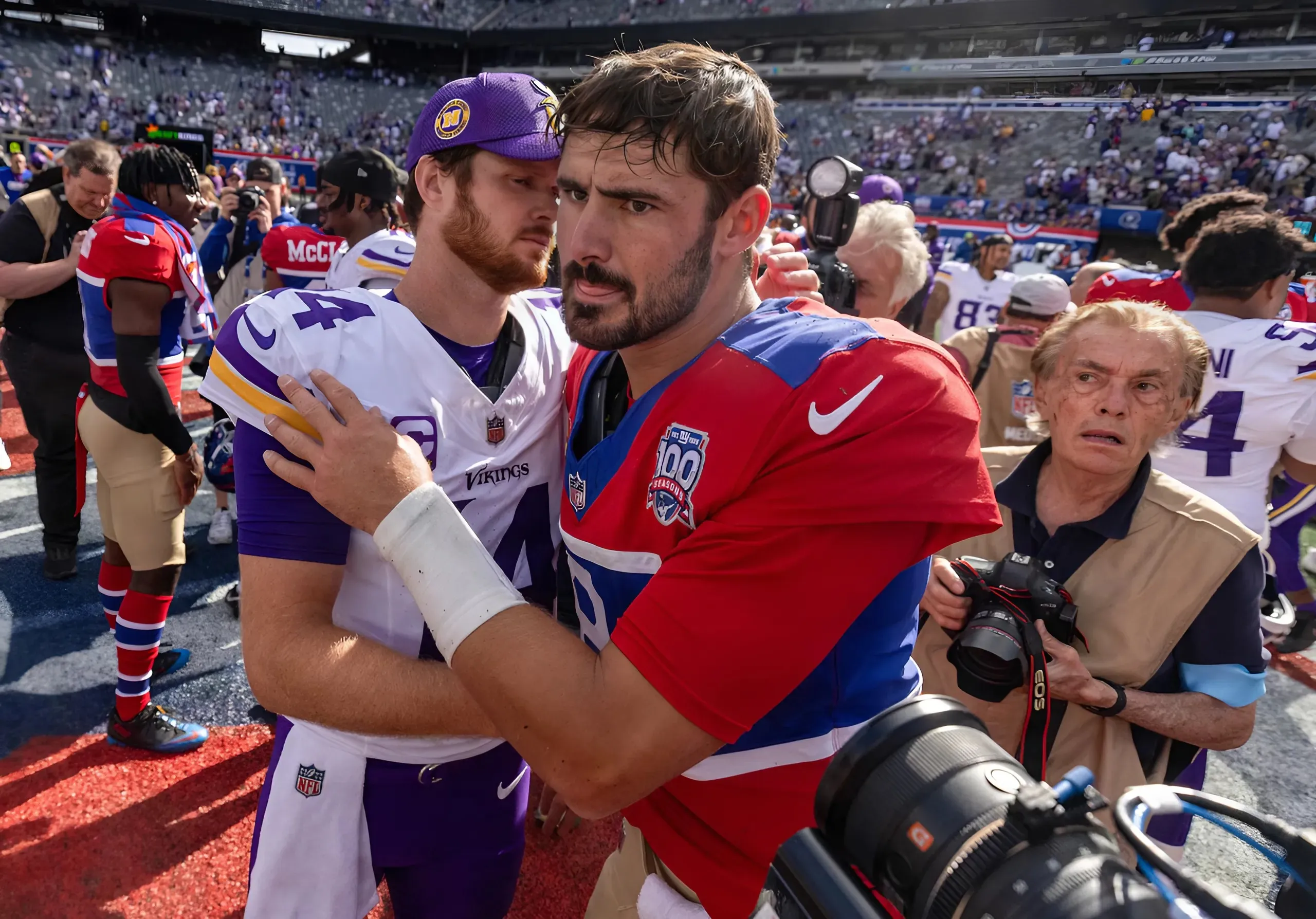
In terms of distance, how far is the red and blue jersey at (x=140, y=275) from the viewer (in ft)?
9.96

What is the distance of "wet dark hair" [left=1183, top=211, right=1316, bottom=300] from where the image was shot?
10.6 ft

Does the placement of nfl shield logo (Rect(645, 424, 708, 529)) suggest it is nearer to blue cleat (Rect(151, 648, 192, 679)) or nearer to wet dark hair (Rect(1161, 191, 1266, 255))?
blue cleat (Rect(151, 648, 192, 679))

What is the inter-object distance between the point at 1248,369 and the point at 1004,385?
37.3 inches

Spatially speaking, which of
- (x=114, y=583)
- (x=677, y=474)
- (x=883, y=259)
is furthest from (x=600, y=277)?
(x=114, y=583)

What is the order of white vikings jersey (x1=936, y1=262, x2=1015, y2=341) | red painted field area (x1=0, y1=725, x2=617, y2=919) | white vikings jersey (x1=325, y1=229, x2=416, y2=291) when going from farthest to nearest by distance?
white vikings jersey (x1=936, y1=262, x2=1015, y2=341), white vikings jersey (x1=325, y1=229, x2=416, y2=291), red painted field area (x1=0, y1=725, x2=617, y2=919)

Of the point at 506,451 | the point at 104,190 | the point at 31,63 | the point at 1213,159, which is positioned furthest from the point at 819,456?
the point at 31,63

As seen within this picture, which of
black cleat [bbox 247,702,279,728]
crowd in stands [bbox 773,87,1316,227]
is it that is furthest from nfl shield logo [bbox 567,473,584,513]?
crowd in stands [bbox 773,87,1316,227]

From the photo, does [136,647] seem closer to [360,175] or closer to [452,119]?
[360,175]

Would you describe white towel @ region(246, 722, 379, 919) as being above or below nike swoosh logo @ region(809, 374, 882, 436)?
below

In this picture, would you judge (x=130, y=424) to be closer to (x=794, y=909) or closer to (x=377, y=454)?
(x=377, y=454)

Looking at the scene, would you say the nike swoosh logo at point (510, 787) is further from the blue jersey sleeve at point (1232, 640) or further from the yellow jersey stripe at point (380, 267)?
the yellow jersey stripe at point (380, 267)

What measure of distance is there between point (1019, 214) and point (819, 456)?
25347 millimetres

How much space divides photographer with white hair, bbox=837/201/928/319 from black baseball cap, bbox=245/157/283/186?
19.9 feet

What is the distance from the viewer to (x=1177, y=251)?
4.52 meters
